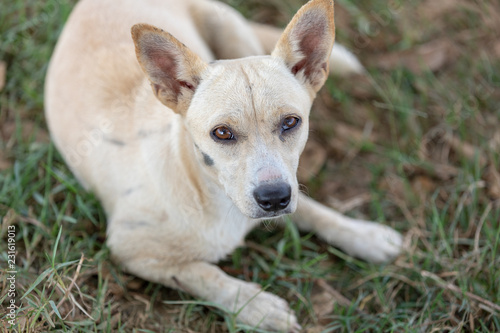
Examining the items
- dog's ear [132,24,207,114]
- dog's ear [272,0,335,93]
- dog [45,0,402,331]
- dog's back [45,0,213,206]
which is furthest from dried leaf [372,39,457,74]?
dog's ear [132,24,207,114]

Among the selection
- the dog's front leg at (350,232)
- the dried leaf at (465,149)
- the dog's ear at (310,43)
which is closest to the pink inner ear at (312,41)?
the dog's ear at (310,43)

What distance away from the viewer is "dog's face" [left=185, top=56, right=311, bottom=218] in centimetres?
271

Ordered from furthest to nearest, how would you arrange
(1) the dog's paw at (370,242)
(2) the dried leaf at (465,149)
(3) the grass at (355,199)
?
(2) the dried leaf at (465,149), (1) the dog's paw at (370,242), (3) the grass at (355,199)

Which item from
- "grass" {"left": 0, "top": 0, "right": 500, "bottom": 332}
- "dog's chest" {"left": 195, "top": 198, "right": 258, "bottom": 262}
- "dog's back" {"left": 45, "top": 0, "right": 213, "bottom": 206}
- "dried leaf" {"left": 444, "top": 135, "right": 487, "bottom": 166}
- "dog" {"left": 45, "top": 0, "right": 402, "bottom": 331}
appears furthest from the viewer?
"dried leaf" {"left": 444, "top": 135, "right": 487, "bottom": 166}

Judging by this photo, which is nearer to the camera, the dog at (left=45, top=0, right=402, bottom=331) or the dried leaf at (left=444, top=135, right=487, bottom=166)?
the dog at (left=45, top=0, right=402, bottom=331)

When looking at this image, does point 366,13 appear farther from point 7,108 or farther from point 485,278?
point 7,108

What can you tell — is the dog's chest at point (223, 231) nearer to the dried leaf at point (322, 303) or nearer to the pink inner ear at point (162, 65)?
the dried leaf at point (322, 303)

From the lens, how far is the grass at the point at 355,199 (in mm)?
3219

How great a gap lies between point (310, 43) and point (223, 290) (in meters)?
1.54

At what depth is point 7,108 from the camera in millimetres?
4344

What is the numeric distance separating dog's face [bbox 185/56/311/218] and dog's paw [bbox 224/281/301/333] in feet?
2.40

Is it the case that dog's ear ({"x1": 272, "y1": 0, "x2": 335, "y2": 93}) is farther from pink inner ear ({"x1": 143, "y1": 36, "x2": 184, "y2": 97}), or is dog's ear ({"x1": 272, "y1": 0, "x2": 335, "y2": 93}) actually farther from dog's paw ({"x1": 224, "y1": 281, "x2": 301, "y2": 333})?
dog's paw ({"x1": 224, "y1": 281, "x2": 301, "y2": 333})

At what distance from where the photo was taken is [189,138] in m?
3.05

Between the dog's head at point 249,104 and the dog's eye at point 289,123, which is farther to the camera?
the dog's eye at point 289,123
